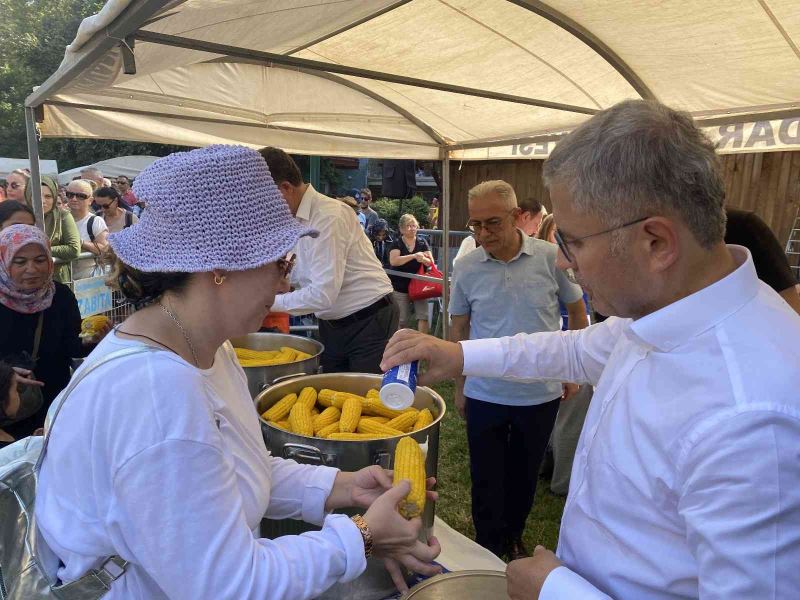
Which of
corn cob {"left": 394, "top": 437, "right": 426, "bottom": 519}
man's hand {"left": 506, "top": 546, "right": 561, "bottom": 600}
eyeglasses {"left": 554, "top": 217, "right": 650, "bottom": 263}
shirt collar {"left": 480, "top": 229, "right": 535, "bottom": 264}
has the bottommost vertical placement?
corn cob {"left": 394, "top": 437, "right": 426, "bottom": 519}

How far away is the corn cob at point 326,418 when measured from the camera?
91.0 inches

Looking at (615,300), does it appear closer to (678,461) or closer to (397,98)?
(678,461)

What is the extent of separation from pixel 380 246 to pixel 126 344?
985 centimetres

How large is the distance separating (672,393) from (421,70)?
341 centimetres

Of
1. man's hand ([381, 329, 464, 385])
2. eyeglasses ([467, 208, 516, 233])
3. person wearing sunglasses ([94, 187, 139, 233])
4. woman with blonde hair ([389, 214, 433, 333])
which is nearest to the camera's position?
man's hand ([381, 329, 464, 385])

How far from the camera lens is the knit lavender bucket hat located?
1133 mm

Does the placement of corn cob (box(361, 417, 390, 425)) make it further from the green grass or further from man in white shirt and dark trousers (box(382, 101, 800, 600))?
the green grass

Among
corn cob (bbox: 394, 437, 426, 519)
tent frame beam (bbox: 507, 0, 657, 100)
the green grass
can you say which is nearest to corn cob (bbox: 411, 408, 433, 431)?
corn cob (bbox: 394, 437, 426, 519)

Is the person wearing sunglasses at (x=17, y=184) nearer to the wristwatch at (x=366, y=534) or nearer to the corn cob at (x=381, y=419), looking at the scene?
the corn cob at (x=381, y=419)

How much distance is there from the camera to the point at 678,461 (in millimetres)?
1028

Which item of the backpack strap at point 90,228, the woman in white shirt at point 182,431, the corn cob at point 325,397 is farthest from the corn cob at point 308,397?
the backpack strap at point 90,228

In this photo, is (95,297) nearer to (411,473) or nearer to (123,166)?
(411,473)

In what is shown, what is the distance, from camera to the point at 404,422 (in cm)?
237

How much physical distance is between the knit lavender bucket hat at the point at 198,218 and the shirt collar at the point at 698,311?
81cm
